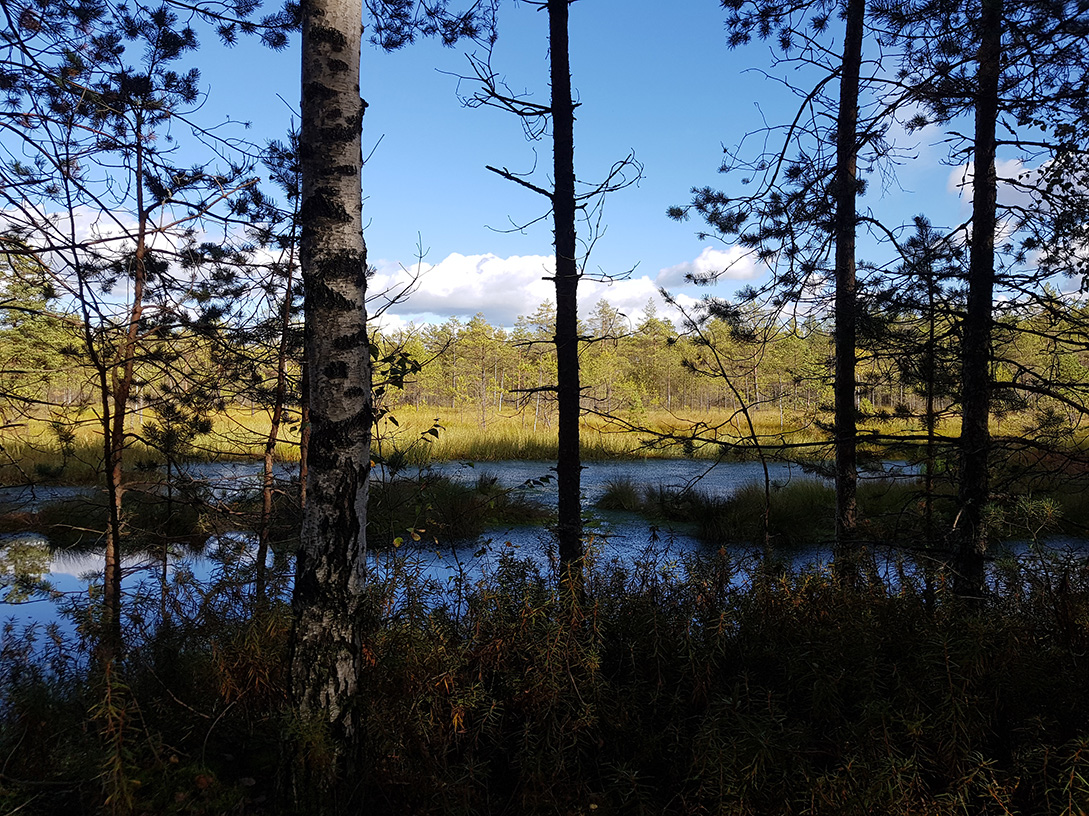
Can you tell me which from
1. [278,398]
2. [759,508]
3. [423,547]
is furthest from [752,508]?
[278,398]

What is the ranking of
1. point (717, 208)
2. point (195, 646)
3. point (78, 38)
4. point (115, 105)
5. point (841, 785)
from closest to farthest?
point (841, 785), point (195, 646), point (78, 38), point (115, 105), point (717, 208)

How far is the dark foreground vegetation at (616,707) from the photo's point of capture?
6.10ft

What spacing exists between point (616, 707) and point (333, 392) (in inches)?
60.2

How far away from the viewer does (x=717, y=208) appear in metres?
5.16

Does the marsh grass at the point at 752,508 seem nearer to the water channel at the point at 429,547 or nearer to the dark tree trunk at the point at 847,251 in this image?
the water channel at the point at 429,547

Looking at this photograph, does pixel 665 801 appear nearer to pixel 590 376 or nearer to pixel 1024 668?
pixel 1024 668

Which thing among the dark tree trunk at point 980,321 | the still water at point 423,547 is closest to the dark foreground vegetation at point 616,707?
the still water at point 423,547

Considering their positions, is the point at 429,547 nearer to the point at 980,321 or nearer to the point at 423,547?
the point at 423,547

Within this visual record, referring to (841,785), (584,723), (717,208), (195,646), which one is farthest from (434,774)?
(717,208)

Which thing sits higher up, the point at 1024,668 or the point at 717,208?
the point at 717,208

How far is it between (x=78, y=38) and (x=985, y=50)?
17.1 ft

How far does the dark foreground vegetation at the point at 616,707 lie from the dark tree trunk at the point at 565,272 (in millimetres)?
1289

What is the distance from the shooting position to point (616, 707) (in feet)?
7.54

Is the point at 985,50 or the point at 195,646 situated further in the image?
the point at 985,50
